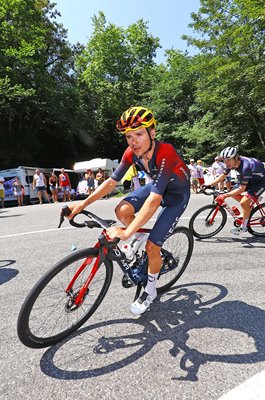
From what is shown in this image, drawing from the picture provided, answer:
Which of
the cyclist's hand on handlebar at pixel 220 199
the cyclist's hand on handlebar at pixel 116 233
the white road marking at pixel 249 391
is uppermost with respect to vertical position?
the cyclist's hand on handlebar at pixel 116 233

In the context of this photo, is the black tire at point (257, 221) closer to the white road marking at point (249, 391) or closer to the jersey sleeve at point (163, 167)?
the jersey sleeve at point (163, 167)

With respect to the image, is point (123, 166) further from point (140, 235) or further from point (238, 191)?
point (238, 191)

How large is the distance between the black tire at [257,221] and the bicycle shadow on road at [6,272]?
439 centimetres

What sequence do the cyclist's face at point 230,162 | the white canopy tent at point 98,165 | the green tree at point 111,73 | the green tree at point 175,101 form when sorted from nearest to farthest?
the cyclist's face at point 230,162
the white canopy tent at point 98,165
the green tree at point 175,101
the green tree at point 111,73

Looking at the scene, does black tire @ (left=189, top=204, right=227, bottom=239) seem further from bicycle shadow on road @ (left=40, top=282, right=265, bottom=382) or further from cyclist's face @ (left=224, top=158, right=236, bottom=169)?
bicycle shadow on road @ (left=40, top=282, right=265, bottom=382)

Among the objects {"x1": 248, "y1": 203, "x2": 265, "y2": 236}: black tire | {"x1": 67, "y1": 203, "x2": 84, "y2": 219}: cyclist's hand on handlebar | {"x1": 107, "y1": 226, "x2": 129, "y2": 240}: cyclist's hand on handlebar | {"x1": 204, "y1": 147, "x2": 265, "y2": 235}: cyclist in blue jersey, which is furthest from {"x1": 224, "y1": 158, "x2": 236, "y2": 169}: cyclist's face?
{"x1": 107, "y1": 226, "x2": 129, "y2": 240}: cyclist's hand on handlebar

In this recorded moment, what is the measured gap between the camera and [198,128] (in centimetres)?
2628

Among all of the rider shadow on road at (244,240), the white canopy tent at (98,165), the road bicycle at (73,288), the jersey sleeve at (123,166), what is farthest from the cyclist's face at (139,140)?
the white canopy tent at (98,165)

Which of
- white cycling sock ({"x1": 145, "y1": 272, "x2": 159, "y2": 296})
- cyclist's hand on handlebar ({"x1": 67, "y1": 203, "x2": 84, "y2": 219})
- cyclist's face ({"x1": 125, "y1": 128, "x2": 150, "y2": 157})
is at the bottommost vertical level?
white cycling sock ({"x1": 145, "y1": 272, "x2": 159, "y2": 296})

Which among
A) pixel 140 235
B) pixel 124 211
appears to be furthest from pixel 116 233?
pixel 124 211

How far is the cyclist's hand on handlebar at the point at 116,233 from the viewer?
2.65m

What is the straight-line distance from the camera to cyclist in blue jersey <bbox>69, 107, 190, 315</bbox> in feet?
9.50

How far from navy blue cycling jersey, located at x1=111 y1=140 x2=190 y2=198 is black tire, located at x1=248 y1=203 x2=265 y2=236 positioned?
336 centimetres

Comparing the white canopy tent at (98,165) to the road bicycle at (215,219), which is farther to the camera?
the white canopy tent at (98,165)
